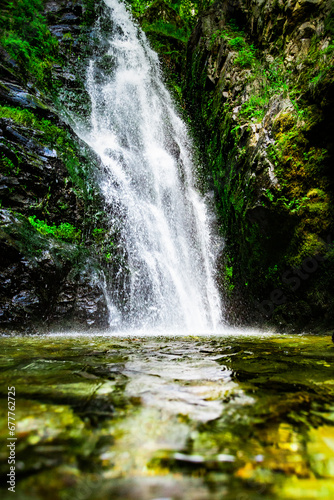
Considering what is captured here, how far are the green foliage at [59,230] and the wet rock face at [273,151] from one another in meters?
4.41

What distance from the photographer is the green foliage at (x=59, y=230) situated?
620 centimetres

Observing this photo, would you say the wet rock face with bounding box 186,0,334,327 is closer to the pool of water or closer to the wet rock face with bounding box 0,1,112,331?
the wet rock face with bounding box 0,1,112,331

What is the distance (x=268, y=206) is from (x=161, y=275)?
3.29 m

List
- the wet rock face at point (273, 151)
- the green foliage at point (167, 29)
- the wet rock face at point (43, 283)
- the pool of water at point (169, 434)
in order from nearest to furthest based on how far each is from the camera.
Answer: the pool of water at point (169, 434) < the wet rock face at point (43, 283) < the wet rock face at point (273, 151) < the green foliage at point (167, 29)

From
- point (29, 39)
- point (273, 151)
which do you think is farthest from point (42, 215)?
point (29, 39)

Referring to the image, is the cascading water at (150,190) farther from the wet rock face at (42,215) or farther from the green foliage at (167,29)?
the green foliage at (167,29)

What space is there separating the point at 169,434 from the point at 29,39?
13369mm

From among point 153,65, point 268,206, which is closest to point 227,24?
point 153,65

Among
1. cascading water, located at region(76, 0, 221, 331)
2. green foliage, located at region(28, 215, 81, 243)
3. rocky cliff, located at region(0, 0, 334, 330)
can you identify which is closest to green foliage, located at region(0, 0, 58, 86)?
rocky cliff, located at region(0, 0, 334, 330)

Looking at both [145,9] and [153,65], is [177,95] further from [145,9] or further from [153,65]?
[145,9]

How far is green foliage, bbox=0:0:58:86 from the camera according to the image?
878 centimetres

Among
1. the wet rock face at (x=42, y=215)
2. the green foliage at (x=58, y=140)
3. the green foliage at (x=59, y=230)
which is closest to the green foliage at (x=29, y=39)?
the wet rock face at (x=42, y=215)

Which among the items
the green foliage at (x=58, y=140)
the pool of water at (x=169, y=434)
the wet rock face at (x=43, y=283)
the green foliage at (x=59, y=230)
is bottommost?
the pool of water at (x=169, y=434)

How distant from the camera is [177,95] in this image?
43.8 ft
